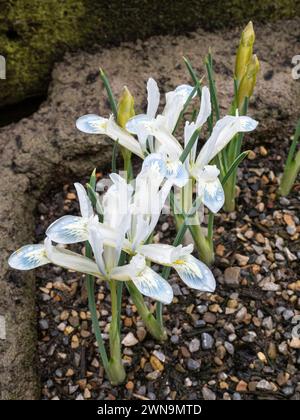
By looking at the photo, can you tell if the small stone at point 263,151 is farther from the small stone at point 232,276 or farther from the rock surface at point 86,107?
the small stone at point 232,276

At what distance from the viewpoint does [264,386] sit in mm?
1763

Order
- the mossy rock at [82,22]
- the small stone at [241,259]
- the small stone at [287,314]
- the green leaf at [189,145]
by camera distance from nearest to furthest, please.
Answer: the green leaf at [189,145] < the small stone at [287,314] < the small stone at [241,259] < the mossy rock at [82,22]

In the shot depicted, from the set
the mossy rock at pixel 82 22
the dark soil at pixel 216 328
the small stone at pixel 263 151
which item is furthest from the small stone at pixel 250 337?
the mossy rock at pixel 82 22

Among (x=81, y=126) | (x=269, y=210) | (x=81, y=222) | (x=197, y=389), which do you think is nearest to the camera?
(x=81, y=222)

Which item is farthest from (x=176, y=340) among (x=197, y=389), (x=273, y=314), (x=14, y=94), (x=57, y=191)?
(x=14, y=94)

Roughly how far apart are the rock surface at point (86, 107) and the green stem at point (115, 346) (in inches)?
11.7

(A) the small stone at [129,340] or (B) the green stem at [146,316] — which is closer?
(B) the green stem at [146,316]

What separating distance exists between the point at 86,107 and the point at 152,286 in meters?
0.95

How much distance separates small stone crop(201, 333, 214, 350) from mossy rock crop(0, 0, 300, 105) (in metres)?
1.09

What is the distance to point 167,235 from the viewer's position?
2.05 m

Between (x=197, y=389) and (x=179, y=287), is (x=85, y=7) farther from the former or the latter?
(x=197, y=389)

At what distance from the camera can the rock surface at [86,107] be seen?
2.06 meters
